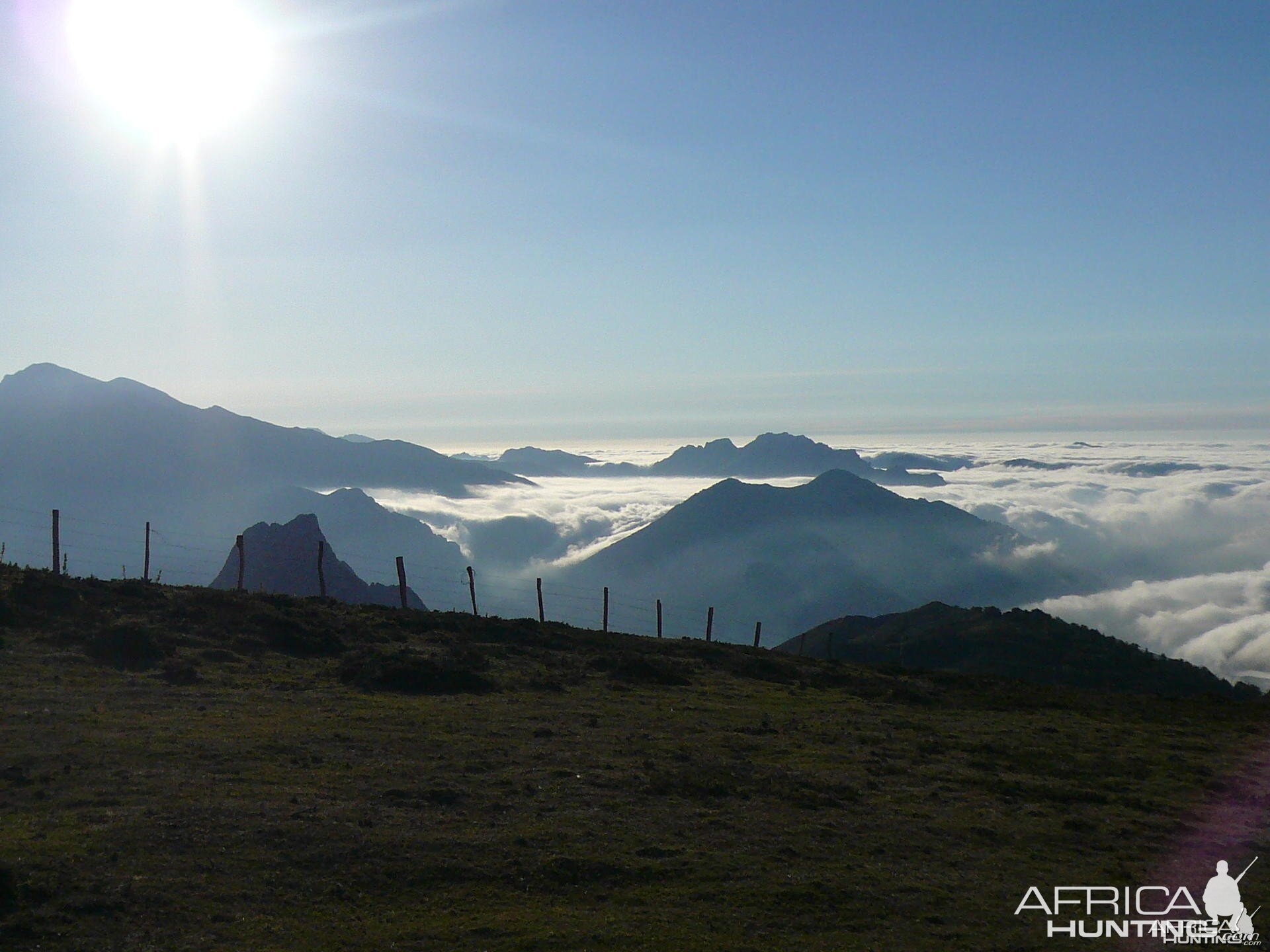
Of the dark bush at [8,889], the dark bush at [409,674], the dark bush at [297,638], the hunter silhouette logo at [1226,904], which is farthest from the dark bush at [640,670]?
the dark bush at [8,889]

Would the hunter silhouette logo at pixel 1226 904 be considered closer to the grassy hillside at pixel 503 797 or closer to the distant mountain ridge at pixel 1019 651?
the grassy hillside at pixel 503 797

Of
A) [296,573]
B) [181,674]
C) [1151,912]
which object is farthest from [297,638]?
[296,573]

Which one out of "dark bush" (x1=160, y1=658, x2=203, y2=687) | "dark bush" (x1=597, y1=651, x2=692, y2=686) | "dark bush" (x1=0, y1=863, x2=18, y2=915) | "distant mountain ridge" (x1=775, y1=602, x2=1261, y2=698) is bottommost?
"distant mountain ridge" (x1=775, y1=602, x2=1261, y2=698)

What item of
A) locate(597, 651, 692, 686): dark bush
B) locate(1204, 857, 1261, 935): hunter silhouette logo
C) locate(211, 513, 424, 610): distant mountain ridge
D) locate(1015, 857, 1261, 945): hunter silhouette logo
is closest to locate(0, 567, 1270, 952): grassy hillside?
locate(597, 651, 692, 686): dark bush

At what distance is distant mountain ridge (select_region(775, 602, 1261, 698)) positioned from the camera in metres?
78.2

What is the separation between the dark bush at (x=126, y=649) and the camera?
24594mm

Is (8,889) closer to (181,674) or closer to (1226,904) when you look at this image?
(181,674)

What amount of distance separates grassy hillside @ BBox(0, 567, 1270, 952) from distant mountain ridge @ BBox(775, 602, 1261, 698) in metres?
37.9

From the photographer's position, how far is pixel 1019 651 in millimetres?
92562

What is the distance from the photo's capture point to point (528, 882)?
40.2ft

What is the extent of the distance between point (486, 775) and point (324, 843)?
468cm

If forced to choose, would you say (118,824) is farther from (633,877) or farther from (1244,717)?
(1244,717)

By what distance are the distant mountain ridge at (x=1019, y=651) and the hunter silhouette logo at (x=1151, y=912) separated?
48.2 meters

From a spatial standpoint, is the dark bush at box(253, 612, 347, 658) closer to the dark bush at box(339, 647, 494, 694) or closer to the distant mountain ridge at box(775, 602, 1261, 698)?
the dark bush at box(339, 647, 494, 694)
